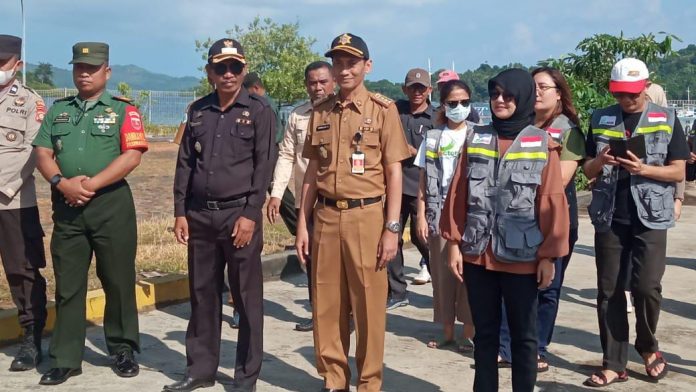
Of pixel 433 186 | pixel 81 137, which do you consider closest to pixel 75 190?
pixel 81 137

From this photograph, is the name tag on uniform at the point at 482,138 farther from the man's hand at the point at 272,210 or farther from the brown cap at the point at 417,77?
the brown cap at the point at 417,77

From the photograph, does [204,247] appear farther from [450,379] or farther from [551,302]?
[551,302]

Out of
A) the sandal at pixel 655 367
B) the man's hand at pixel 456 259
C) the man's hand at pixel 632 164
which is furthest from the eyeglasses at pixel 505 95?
the sandal at pixel 655 367

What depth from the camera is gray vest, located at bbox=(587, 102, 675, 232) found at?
5867 millimetres

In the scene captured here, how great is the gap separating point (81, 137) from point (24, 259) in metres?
0.94

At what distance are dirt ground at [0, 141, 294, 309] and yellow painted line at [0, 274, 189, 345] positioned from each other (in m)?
0.45

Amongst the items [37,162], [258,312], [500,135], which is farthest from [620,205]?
[37,162]

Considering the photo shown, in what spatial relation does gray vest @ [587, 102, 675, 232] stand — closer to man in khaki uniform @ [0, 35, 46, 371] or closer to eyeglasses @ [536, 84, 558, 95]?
eyeglasses @ [536, 84, 558, 95]

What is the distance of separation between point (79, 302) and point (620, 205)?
11.0ft

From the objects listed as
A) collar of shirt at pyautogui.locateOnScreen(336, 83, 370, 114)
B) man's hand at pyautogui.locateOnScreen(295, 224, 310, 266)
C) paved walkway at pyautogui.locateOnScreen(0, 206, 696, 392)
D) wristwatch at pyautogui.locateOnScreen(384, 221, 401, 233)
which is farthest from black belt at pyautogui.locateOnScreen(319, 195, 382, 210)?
paved walkway at pyautogui.locateOnScreen(0, 206, 696, 392)

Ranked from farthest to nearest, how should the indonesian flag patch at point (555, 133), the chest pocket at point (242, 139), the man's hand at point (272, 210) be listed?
the man's hand at point (272, 210)
the indonesian flag patch at point (555, 133)
the chest pocket at point (242, 139)

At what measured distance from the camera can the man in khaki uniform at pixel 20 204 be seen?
622cm

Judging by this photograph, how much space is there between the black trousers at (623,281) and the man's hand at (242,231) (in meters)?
2.12

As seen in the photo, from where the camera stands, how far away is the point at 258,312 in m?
5.94
